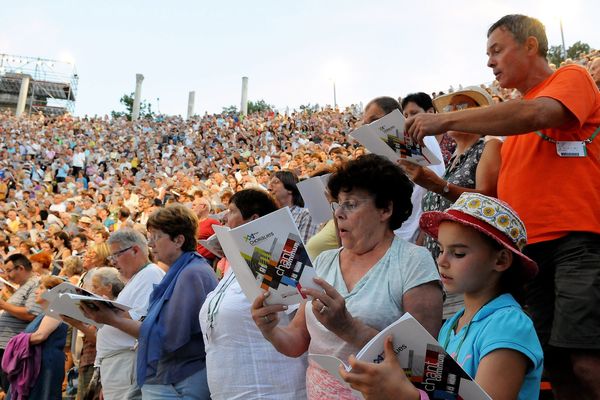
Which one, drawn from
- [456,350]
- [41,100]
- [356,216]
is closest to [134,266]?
[356,216]

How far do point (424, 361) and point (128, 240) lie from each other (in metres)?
3.53

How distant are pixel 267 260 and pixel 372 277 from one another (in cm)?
43

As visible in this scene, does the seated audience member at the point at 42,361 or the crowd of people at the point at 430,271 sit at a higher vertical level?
the crowd of people at the point at 430,271

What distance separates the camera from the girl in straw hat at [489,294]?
1743mm

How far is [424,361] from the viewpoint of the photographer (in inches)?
62.1

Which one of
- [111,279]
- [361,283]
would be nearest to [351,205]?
[361,283]

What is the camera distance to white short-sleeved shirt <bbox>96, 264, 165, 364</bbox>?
14.2ft

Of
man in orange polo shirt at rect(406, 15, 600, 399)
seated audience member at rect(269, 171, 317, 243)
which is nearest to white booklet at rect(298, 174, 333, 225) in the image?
seated audience member at rect(269, 171, 317, 243)

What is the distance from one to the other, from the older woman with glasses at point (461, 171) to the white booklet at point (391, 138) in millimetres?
93

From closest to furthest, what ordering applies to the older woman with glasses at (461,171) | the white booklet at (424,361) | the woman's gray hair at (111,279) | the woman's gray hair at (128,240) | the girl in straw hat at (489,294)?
the white booklet at (424,361), the girl in straw hat at (489,294), the older woman with glasses at (461,171), the woman's gray hair at (128,240), the woman's gray hair at (111,279)

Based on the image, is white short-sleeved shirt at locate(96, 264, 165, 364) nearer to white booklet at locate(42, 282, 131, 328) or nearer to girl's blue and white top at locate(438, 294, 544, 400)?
white booklet at locate(42, 282, 131, 328)

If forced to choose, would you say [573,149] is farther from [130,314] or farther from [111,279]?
[111,279]

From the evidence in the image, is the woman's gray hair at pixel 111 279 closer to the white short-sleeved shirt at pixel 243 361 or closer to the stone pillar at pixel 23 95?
the white short-sleeved shirt at pixel 243 361

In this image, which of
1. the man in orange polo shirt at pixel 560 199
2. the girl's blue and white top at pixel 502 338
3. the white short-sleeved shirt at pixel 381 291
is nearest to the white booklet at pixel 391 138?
the man in orange polo shirt at pixel 560 199
